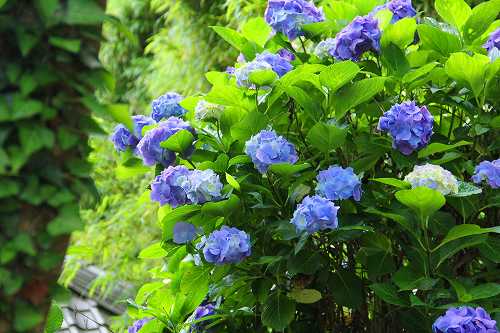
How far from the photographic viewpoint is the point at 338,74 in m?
1.67

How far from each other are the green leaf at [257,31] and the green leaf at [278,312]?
0.67 m

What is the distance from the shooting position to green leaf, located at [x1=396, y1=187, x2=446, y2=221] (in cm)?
151

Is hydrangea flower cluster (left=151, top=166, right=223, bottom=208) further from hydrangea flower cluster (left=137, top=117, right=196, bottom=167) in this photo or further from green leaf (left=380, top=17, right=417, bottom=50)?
green leaf (left=380, top=17, right=417, bottom=50)

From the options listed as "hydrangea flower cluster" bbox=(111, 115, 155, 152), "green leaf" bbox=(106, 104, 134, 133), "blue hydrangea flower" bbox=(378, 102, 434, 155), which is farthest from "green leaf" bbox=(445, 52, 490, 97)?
"green leaf" bbox=(106, 104, 134, 133)

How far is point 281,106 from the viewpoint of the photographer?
1836mm

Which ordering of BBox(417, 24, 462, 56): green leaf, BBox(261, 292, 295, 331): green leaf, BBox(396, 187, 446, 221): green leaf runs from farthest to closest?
BBox(417, 24, 462, 56): green leaf
BBox(261, 292, 295, 331): green leaf
BBox(396, 187, 446, 221): green leaf

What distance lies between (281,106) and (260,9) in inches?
95.3

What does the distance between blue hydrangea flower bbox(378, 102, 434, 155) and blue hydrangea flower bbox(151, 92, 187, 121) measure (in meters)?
0.56

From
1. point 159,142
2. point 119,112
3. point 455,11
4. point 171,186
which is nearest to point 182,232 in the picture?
point 171,186

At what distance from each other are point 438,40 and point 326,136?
424 millimetres

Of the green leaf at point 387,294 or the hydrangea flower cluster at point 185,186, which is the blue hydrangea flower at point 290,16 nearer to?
the hydrangea flower cluster at point 185,186

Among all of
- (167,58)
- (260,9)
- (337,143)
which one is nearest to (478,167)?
(337,143)

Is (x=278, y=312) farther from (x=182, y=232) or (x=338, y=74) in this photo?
(x=338, y=74)

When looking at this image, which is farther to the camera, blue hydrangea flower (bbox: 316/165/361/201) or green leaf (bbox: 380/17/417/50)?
green leaf (bbox: 380/17/417/50)
